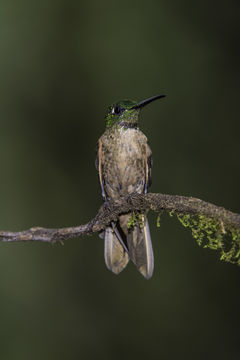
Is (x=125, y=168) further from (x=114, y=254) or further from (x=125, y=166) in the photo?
(x=114, y=254)

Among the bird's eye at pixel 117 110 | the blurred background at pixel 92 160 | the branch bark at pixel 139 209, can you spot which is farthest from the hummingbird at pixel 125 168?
the blurred background at pixel 92 160

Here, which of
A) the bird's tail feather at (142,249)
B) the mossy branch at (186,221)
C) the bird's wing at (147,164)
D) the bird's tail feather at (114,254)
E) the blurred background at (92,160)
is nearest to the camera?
Result: the mossy branch at (186,221)

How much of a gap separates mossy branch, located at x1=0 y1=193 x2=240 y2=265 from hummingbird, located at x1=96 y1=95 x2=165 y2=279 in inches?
31.5

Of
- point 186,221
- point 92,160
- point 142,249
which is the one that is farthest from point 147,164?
point 92,160

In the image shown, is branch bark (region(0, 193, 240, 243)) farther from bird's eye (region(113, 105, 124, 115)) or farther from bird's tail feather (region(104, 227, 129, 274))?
bird's eye (region(113, 105, 124, 115))

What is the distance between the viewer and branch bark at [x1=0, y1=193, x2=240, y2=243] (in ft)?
6.82

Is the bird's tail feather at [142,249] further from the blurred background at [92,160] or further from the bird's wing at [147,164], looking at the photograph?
the blurred background at [92,160]

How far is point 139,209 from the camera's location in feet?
8.70

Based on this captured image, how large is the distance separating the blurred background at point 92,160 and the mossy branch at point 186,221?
3.18 meters

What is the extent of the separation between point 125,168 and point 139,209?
101cm

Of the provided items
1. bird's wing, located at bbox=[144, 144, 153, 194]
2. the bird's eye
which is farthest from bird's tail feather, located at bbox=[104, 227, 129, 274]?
the bird's eye

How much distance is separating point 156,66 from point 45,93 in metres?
1.70

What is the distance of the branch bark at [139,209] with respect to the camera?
2.08 metres

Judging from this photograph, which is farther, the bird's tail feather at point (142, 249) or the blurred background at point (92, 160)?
the blurred background at point (92, 160)
